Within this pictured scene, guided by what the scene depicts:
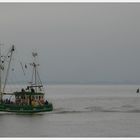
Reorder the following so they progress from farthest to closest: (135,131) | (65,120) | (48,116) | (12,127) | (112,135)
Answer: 1. (48,116)
2. (65,120)
3. (12,127)
4. (135,131)
5. (112,135)

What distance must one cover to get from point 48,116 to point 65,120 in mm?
5269

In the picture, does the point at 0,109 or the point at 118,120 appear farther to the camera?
the point at 0,109

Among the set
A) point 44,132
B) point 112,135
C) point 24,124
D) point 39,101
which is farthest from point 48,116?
point 112,135

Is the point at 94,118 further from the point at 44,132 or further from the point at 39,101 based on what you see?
the point at 44,132

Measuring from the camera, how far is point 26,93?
76125 mm

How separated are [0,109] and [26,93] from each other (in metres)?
4.59

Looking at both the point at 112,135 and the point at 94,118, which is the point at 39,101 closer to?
the point at 94,118

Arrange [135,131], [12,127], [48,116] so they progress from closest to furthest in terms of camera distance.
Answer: [135,131]
[12,127]
[48,116]

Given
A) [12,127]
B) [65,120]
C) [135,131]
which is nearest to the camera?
[135,131]

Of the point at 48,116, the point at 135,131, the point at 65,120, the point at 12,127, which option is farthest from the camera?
the point at 48,116

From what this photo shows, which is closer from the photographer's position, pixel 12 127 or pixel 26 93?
pixel 12 127

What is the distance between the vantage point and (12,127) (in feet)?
214

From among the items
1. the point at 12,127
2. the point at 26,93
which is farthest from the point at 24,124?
the point at 26,93

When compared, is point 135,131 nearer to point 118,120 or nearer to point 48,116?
point 118,120
